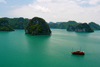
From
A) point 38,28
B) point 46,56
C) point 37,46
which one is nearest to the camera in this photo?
point 46,56

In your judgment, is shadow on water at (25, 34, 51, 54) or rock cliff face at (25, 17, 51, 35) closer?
shadow on water at (25, 34, 51, 54)

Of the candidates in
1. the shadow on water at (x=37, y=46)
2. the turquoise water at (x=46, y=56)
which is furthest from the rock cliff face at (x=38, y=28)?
the turquoise water at (x=46, y=56)

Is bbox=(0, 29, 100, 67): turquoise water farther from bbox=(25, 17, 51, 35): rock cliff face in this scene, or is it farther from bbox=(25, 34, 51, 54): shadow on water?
bbox=(25, 17, 51, 35): rock cliff face

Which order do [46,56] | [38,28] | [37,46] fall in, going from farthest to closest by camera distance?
[38,28] → [37,46] → [46,56]

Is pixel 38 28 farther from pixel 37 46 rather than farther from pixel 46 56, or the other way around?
pixel 46 56

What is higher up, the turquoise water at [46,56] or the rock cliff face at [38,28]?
the rock cliff face at [38,28]

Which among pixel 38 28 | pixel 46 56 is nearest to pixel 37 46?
pixel 46 56

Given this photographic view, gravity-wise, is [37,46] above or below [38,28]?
below

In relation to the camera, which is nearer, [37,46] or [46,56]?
[46,56]

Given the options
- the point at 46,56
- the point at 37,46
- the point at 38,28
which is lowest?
the point at 46,56

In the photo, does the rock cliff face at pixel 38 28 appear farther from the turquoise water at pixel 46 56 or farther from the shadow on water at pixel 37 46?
the turquoise water at pixel 46 56

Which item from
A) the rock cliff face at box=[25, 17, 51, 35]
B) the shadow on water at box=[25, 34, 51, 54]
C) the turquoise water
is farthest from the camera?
the rock cliff face at box=[25, 17, 51, 35]

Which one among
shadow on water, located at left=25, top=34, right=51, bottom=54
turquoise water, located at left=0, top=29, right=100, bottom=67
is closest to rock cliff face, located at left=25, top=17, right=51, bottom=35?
shadow on water, located at left=25, top=34, right=51, bottom=54

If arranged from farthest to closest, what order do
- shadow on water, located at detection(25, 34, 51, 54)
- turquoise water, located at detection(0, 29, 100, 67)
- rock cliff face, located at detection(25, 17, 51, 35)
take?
rock cliff face, located at detection(25, 17, 51, 35) < shadow on water, located at detection(25, 34, 51, 54) < turquoise water, located at detection(0, 29, 100, 67)
